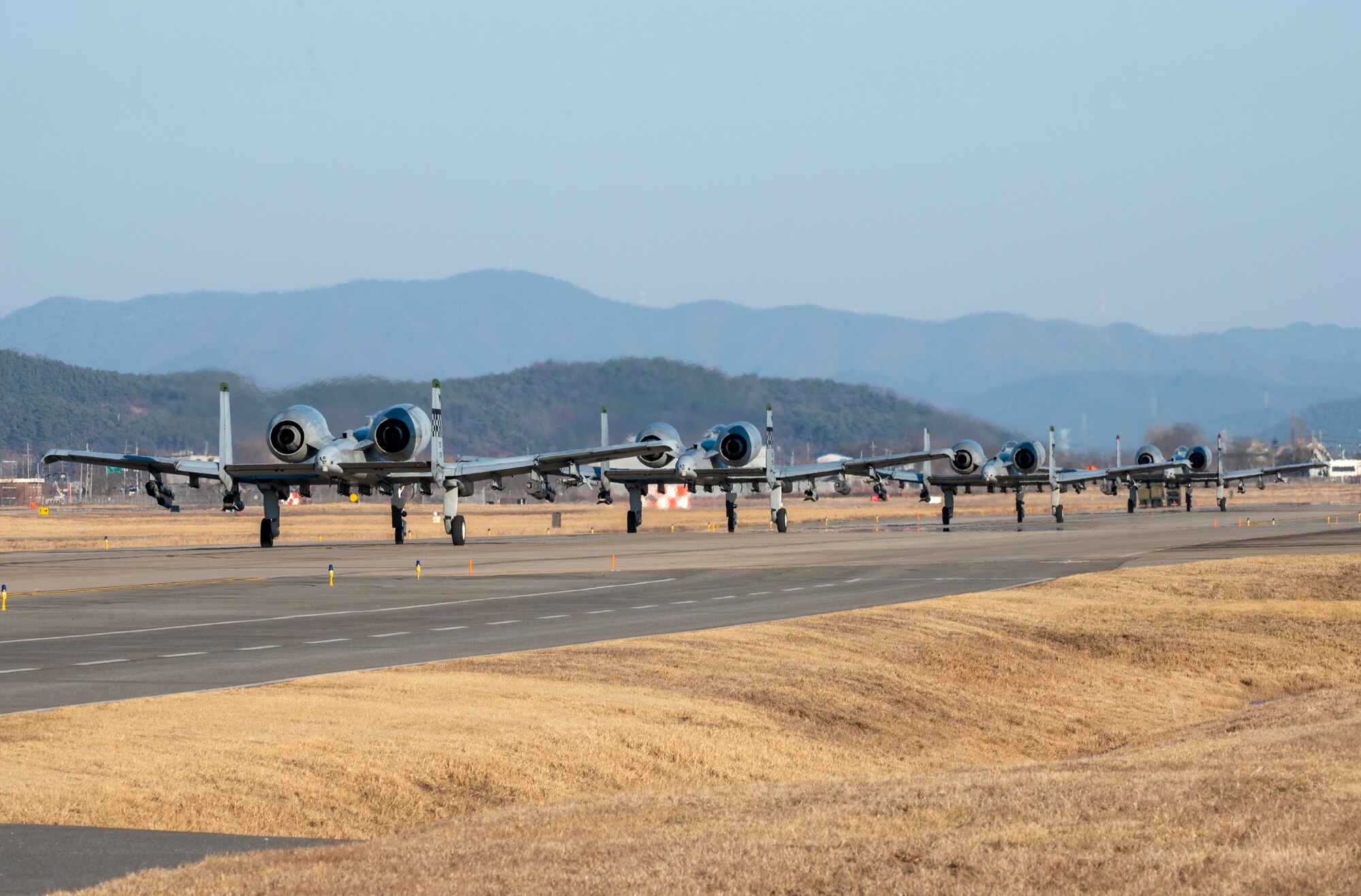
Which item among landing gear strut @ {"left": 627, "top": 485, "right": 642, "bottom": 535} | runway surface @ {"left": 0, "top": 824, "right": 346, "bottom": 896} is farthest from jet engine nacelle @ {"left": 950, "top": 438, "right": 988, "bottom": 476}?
runway surface @ {"left": 0, "top": 824, "right": 346, "bottom": 896}

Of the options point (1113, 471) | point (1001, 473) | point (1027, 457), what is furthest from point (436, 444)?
point (1113, 471)

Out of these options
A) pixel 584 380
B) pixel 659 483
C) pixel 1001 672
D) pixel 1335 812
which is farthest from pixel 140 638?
pixel 584 380

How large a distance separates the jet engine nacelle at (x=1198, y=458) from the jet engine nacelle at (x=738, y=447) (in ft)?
177

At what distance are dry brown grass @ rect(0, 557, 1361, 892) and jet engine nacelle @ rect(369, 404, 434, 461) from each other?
32828 mm

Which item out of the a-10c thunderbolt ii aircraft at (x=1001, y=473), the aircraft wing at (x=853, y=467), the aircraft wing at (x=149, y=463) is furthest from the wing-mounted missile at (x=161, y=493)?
the a-10c thunderbolt ii aircraft at (x=1001, y=473)

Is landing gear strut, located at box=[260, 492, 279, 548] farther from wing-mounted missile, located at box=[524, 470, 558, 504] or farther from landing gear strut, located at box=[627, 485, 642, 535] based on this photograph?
landing gear strut, located at box=[627, 485, 642, 535]

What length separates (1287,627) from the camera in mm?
29141

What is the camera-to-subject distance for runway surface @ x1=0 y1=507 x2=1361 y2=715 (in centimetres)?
2175

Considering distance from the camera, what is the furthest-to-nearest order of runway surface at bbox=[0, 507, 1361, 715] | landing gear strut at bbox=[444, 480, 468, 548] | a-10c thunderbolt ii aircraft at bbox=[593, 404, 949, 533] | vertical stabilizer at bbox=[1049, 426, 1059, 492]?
vertical stabilizer at bbox=[1049, 426, 1059, 492], a-10c thunderbolt ii aircraft at bbox=[593, 404, 949, 533], landing gear strut at bbox=[444, 480, 468, 548], runway surface at bbox=[0, 507, 1361, 715]

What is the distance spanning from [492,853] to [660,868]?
1.26 m

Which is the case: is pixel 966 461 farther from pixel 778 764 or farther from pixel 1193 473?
pixel 778 764

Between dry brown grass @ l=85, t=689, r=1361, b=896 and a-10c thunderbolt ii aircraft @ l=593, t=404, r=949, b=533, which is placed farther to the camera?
a-10c thunderbolt ii aircraft @ l=593, t=404, r=949, b=533

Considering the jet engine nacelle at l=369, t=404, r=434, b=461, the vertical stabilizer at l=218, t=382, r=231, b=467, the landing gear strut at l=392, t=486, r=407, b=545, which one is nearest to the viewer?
the jet engine nacelle at l=369, t=404, r=434, b=461

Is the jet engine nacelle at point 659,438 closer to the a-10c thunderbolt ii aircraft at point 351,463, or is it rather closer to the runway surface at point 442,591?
the runway surface at point 442,591
